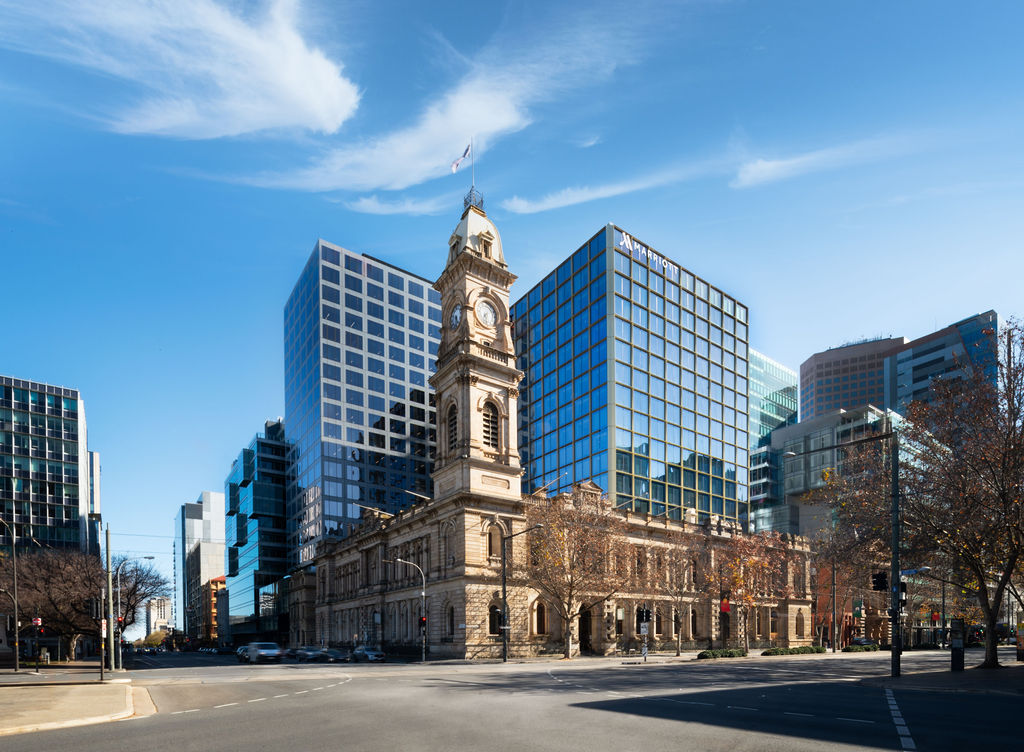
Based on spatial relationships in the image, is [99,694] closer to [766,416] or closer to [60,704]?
[60,704]

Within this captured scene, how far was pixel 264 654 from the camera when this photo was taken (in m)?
58.3

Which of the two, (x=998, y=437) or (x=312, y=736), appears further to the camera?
(x=998, y=437)

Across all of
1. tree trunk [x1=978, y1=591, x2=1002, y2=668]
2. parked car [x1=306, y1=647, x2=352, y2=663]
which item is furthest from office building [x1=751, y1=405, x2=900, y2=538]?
parked car [x1=306, y1=647, x2=352, y2=663]

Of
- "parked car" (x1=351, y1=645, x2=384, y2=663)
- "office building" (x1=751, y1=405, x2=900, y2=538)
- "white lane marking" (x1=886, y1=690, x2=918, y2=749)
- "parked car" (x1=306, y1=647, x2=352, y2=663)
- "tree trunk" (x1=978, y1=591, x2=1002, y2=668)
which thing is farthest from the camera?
"office building" (x1=751, y1=405, x2=900, y2=538)

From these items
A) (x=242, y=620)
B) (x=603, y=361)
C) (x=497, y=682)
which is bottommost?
(x=242, y=620)


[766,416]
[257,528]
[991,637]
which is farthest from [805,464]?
[257,528]

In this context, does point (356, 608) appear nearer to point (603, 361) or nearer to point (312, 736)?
point (603, 361)

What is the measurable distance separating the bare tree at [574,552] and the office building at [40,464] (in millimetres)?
86477

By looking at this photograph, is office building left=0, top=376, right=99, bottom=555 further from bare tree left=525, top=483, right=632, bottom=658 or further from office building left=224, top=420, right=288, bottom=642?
bare tree left=525, top=483, right=632, bottom=658

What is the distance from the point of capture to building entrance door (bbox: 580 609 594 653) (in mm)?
61344

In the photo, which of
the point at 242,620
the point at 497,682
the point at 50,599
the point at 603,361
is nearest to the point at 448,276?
the point at 603,361

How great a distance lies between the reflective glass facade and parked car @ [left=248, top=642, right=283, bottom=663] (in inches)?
1695

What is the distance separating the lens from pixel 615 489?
8794 cm

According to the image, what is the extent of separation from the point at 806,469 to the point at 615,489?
44181mm
